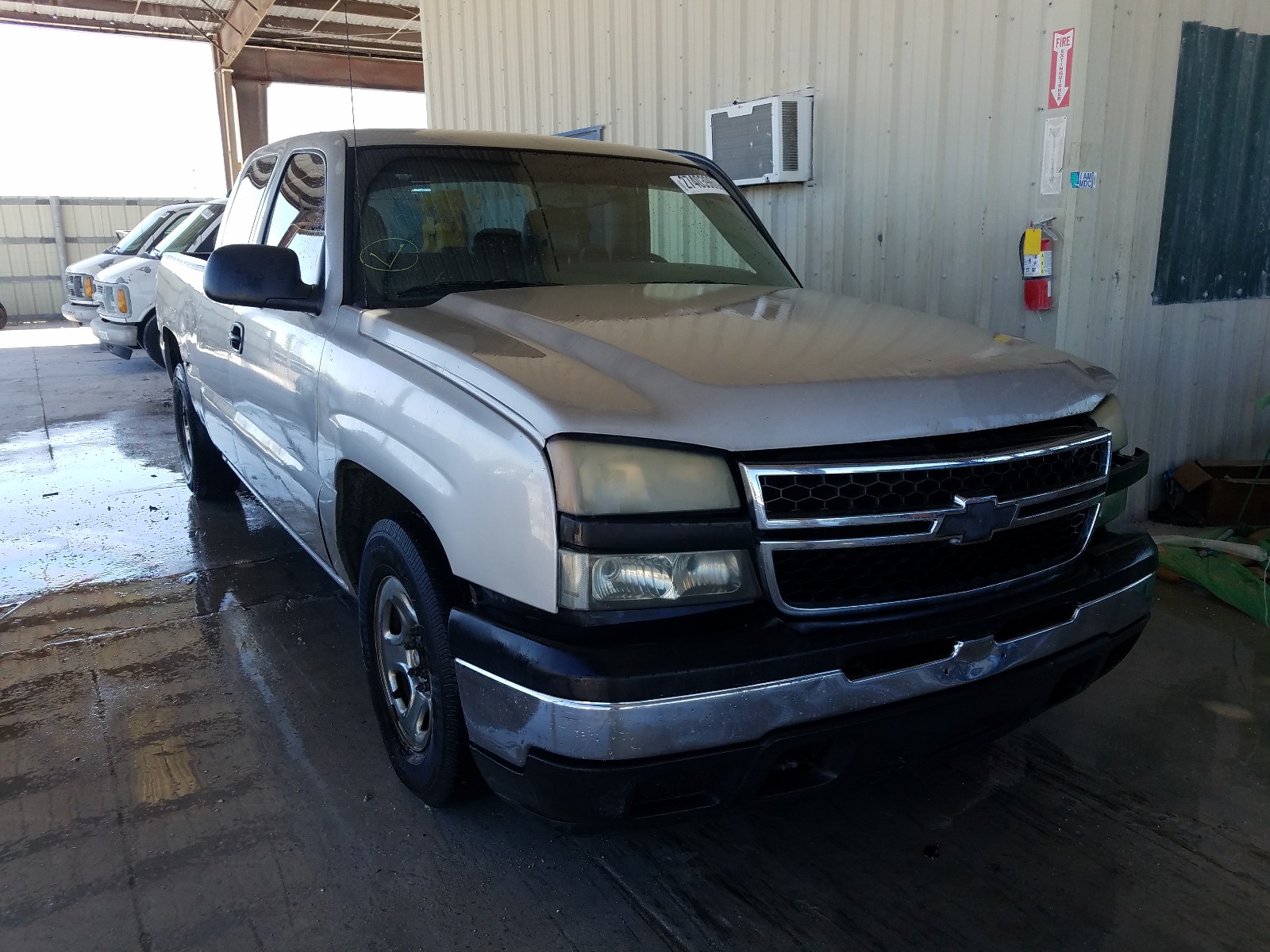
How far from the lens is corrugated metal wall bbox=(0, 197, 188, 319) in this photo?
20.1m

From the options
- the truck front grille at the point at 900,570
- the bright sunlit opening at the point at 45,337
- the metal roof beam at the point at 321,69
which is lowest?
the bright sunlit opening at the point at 45,337

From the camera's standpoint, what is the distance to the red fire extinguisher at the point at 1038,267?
4.55m

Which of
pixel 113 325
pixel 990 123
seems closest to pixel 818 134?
pixel 990 123

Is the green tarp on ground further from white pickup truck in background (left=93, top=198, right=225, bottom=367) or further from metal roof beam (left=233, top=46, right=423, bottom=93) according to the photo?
metal roof beam (left=233, top=46, right=423, bottom=93)

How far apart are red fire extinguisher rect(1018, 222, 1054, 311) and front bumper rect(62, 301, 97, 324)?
10.2 metres

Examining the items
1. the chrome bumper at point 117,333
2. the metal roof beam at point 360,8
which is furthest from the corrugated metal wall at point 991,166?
the metal roof beam at point 360,8

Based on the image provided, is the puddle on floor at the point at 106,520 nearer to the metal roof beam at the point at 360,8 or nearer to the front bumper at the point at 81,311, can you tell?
the front bumper at the point at 81,311

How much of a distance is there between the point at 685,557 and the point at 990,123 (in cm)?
373

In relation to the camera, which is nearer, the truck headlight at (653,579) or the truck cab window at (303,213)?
the truck headlight at (653,579)

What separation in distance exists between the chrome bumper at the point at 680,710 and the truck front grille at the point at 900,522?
0.52 feet

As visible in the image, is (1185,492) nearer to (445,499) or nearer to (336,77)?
(445,499)

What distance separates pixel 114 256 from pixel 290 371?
33.3 feet

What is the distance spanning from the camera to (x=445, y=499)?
2.14 metres

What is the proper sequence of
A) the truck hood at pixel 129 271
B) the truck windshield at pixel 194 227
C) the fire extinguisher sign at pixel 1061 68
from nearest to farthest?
the fire extinguisher sign at pixel 1061 68 < the truck windshield at pixel 194 227 < the truck hood at pixel 129 271
